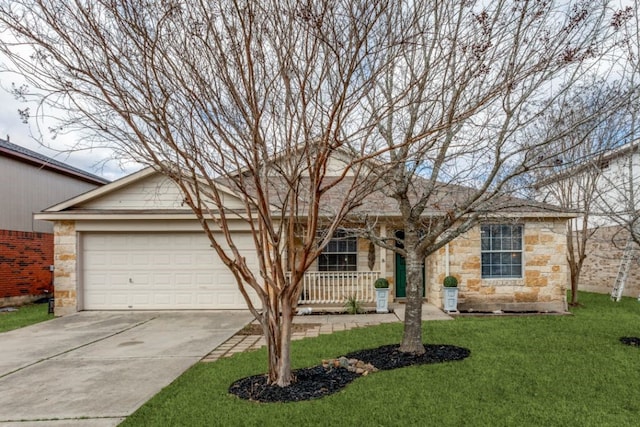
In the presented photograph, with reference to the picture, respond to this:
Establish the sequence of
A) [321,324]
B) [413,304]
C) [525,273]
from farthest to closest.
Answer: [525,273] → [321,324] → [413,304]

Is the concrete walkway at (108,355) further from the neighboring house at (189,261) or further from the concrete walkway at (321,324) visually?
the neighboring house at (189,261)

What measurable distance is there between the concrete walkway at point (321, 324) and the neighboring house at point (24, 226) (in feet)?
30.6

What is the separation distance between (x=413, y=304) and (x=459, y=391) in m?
1.69

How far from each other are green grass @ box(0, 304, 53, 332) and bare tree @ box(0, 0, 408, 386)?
753cm

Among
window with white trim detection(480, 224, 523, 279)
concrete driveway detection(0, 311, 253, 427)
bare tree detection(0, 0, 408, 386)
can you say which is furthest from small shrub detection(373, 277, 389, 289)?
bare tree detection(0, 0, 408, 386)

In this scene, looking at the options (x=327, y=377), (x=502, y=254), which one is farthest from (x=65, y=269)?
(x=502, y=254)

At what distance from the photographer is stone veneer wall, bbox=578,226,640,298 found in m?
13.9

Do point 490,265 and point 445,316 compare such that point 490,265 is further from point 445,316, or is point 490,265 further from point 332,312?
point 332,312

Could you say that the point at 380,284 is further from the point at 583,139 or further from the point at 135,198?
the point at 135,198

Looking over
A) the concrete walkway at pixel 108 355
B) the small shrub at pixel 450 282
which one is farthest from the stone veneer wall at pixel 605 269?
the concrete walkway at pixel 108 355

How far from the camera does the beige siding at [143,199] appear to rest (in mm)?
11500

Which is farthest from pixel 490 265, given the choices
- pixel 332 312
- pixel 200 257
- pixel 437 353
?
pixel 200 257

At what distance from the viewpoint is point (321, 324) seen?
30.5ft

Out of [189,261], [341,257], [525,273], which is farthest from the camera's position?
[341,257]
